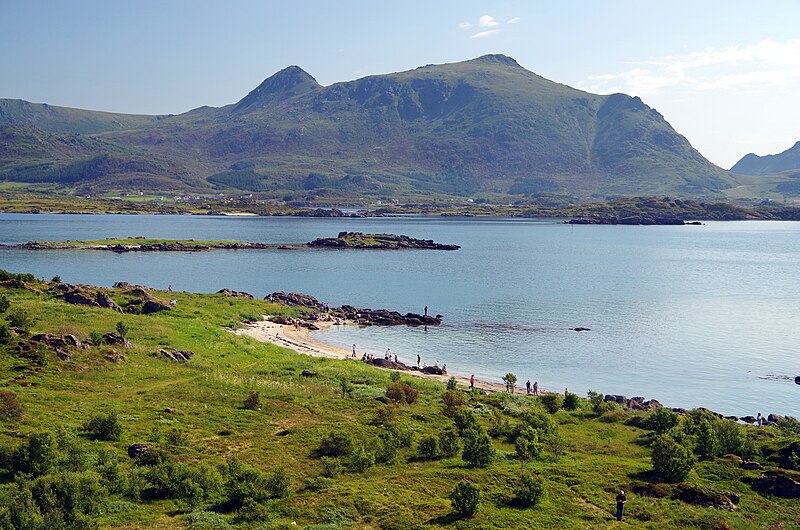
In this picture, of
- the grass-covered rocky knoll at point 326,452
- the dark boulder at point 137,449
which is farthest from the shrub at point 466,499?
the dark boulder at point 137,449

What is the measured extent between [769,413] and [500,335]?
33.6 m

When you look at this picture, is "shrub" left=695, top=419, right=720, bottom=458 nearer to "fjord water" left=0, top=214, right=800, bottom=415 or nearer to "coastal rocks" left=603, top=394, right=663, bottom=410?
"coastal rocks" left=603, top=394, right=663, bottom=410

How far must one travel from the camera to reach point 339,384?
153ft

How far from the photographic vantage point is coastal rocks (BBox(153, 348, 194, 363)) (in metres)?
48.5

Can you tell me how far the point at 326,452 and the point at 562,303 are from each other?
81409mm

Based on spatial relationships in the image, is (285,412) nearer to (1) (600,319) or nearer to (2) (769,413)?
(2) (769,413)

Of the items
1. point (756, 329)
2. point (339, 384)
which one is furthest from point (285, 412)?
point (756, 329)

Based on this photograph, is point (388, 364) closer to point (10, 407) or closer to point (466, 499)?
point (10, 407)

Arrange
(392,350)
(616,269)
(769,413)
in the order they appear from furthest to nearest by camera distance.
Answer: (616,269), (392,350), (769,413)

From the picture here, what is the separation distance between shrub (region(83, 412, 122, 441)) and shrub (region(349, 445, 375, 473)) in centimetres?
1137

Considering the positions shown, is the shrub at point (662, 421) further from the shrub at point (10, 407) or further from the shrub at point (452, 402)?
the shrub at point (10, 407)

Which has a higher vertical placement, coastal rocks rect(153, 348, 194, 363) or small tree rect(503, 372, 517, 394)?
coastal rocks rect(153, 348, 194, 363)

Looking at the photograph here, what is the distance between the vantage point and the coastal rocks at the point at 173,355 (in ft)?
159

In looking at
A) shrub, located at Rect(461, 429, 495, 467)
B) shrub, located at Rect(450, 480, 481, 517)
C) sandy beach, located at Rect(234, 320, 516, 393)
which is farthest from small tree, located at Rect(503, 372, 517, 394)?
shrub, located at Rect(450, 480, 481, 517)
